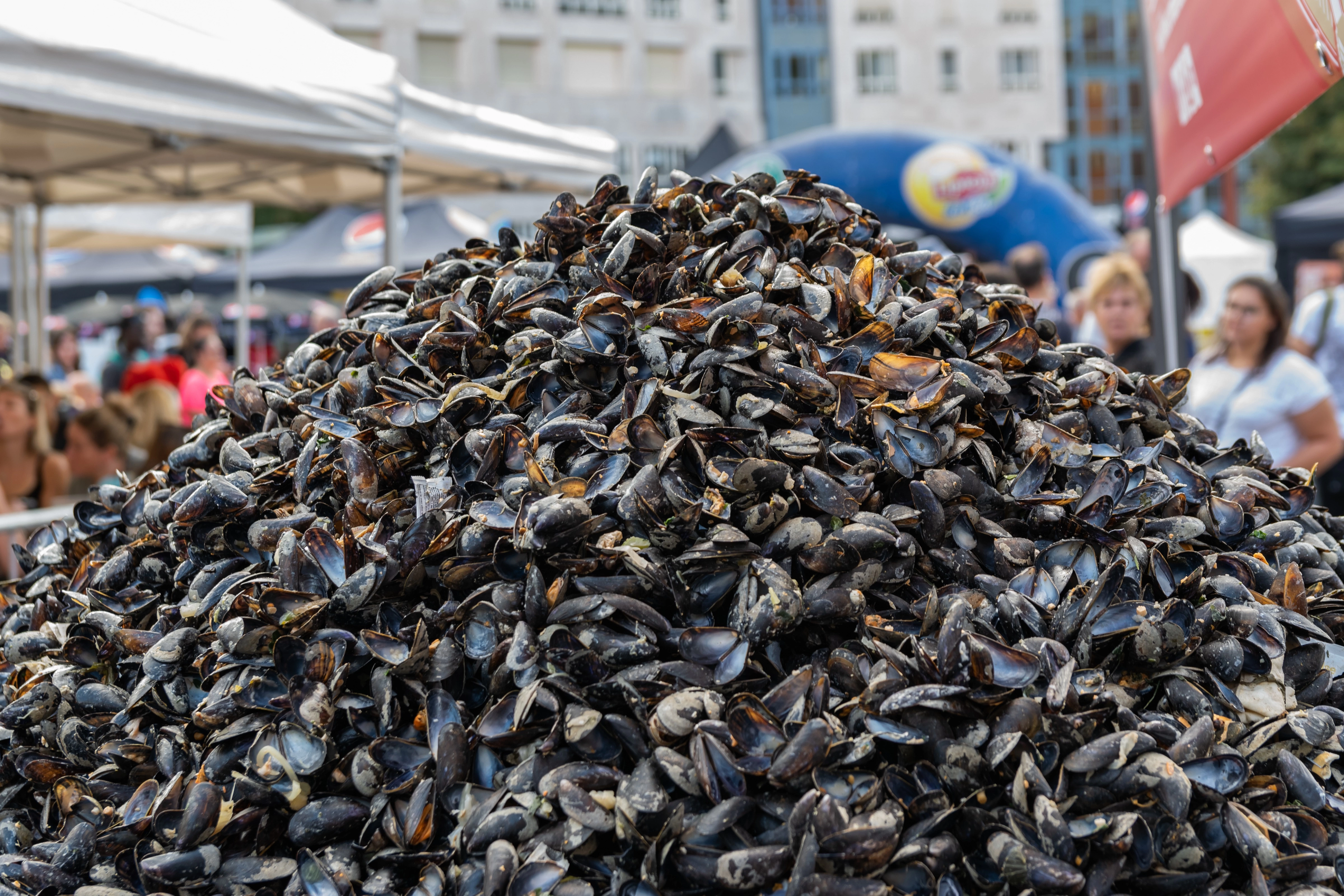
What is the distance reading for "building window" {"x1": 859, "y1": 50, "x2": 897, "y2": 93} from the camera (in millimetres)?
35188

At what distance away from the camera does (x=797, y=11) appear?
35.5 m

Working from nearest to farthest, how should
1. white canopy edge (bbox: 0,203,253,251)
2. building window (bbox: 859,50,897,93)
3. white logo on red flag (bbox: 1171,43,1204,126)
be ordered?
1. white logo on red flag (bbox: 1171,43,1204,126)
2. white canopy edge (bbox: 0,203,253,251)
3. building window (bbox: 859,50,897,93)

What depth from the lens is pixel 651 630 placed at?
0.95 m

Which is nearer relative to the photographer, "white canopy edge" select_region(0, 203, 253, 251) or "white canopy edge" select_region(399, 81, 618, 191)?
"white canopy edge" select_region(399, 81, 618, 191)

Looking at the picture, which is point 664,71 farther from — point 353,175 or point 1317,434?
point 1317,434

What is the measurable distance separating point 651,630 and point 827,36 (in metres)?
37.6

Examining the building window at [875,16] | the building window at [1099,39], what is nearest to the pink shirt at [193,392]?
the building window at [875,16]

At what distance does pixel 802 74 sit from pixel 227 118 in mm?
34778

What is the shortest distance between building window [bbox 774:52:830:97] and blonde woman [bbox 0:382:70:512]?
109ft

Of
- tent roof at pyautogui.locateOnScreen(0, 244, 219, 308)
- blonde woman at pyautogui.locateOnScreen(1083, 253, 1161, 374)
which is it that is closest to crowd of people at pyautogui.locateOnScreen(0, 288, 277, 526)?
blonde woman at pyautogui.locateOnScreen(1083, 253, 1161, 374)

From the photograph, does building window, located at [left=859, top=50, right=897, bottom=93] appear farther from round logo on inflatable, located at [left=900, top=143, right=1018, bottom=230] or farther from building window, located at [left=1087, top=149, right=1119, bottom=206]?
round logo on inflatable, located at [left=900, top=143, right=1018, bottom=230]

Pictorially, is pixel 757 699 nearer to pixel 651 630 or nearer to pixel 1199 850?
pixel 651 630

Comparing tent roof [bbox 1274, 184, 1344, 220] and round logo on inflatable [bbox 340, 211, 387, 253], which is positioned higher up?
round logo on inflatable [bbox 340, 211, 387, 253]

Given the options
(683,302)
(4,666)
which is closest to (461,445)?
(683,302)
